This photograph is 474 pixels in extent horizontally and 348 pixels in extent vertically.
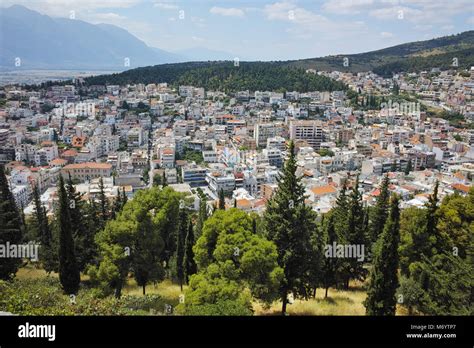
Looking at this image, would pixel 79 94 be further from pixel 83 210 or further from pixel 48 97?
pixel 83 210

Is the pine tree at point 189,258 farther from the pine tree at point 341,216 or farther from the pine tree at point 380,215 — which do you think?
the pine tree at point 380,215

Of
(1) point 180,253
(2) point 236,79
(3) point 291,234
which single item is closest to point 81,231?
(1) point 180,253

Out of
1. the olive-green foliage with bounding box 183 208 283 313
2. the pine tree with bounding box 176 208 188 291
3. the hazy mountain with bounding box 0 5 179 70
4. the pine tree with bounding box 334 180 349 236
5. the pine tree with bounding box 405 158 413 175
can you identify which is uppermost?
the hazy mountain with bounding box 0 5 179 70

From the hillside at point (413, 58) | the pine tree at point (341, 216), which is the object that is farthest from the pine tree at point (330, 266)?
the hillside at point (413, 58)

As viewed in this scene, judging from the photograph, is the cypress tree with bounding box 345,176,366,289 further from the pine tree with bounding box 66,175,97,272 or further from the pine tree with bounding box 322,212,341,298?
the pine tree with bounding box 66,175,97,272

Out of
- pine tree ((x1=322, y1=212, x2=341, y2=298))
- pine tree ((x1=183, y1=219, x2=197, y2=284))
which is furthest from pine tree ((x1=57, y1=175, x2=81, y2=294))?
pine tree ((x1=322, y1=212, x2=341, y2=298))

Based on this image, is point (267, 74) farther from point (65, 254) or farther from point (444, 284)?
point (444, 284)
